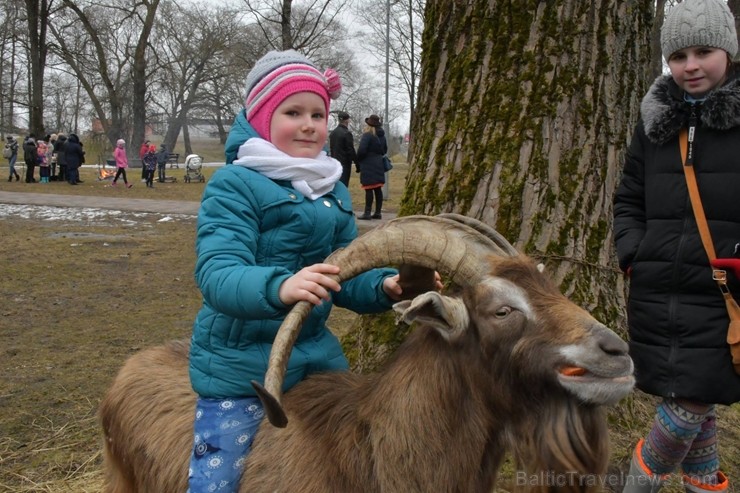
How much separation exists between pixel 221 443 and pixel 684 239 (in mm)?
2210

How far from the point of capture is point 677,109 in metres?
3.39

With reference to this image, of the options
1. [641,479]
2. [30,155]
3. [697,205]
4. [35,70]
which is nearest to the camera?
[697,205]

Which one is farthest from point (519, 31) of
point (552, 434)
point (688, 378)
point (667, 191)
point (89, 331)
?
point (89, 331)

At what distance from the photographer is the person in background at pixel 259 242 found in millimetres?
2908

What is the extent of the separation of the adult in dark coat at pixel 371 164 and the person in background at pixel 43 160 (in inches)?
608

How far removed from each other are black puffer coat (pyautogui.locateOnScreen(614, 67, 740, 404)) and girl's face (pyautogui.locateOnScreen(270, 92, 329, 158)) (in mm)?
1572

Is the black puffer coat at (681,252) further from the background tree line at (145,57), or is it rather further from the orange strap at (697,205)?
the background tree line at (145,57)

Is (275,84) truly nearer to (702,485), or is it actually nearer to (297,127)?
(297,127)

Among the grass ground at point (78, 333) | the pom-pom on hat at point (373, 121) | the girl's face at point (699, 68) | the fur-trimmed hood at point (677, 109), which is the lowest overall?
the grass ground at point (78, 333)

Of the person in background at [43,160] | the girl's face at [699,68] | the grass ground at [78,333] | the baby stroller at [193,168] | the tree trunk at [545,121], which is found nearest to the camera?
the girl's face at [699,68]

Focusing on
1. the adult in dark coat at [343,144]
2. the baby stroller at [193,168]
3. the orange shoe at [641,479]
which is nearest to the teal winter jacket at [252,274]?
the orange shoe at [641,479]

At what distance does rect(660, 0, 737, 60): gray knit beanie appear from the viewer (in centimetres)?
325

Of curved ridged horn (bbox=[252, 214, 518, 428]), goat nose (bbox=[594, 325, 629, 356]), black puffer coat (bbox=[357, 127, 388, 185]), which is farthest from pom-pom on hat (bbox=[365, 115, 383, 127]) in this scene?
goat nose (bbox=[594, 325, 629, 356])

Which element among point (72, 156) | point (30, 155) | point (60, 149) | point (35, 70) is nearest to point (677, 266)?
point (72, 156)
